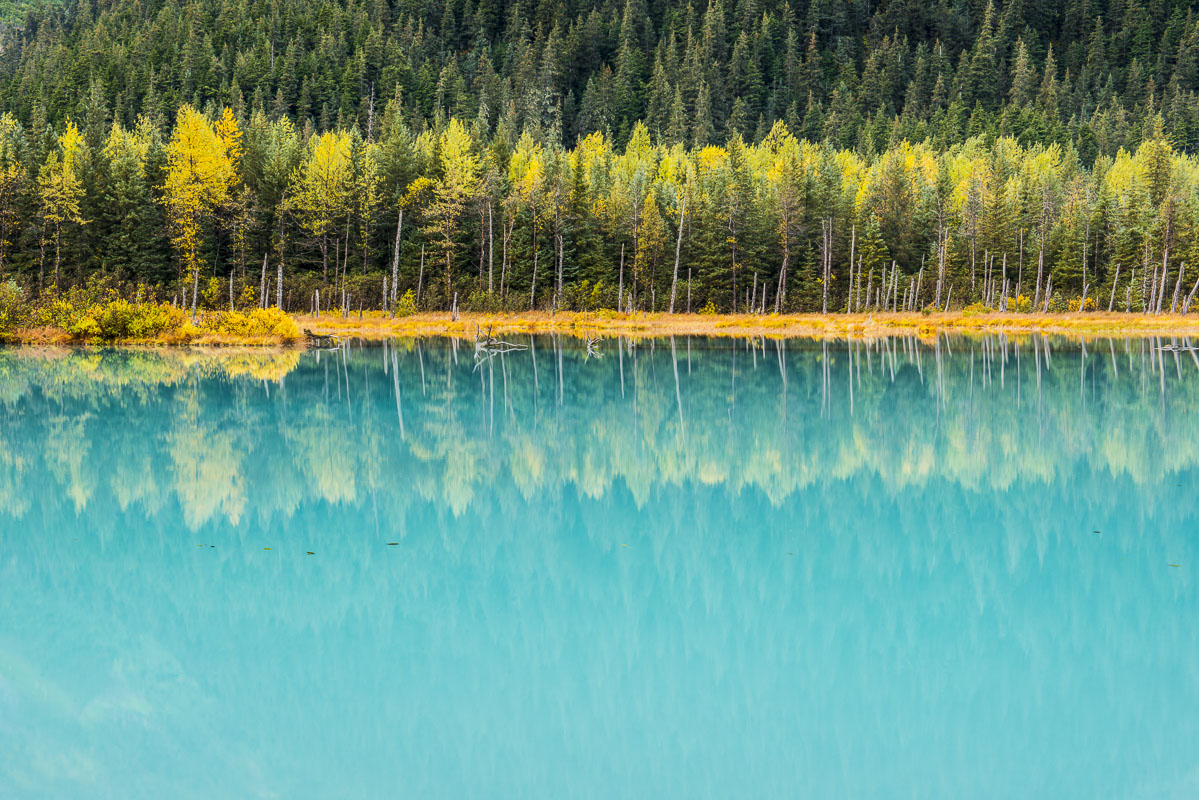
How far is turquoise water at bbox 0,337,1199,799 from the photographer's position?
6742mm

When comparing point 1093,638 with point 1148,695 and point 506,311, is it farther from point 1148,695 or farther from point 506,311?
point 506,311

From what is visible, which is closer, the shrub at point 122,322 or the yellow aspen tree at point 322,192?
the shrub at point 122,322

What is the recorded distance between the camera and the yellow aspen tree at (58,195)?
2473 inches

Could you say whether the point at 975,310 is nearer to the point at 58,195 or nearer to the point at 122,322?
the point at 122,322

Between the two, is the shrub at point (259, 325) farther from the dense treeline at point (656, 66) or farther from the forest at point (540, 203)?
the dense treeline at point (656, 66)

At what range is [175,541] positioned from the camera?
11.9 m

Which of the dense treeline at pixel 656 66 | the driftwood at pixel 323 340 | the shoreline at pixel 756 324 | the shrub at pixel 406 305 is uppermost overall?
the dense treeline at pixel 656 66

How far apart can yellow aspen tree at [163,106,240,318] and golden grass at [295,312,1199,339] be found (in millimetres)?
8245

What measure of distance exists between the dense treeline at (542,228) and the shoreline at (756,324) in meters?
2.00

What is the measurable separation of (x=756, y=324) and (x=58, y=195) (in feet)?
145

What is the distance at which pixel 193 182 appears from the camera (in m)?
61.5

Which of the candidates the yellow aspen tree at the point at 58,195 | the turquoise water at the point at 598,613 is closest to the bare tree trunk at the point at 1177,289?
the turquoise water at the point at 598,613

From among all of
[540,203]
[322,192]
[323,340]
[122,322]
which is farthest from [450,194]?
[122,322]

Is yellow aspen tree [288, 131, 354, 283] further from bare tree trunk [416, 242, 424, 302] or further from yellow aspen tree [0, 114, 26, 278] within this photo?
yellow aspen tree [0, 114, 26, 278]
